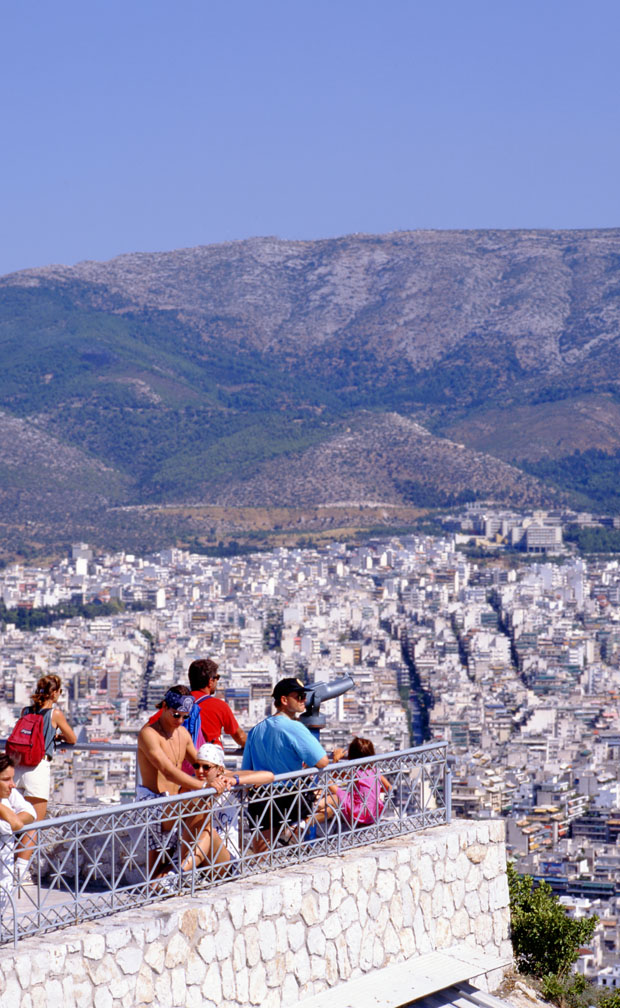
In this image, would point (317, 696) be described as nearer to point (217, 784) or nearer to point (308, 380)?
point (217, 784)

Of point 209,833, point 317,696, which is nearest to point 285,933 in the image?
point 209,833

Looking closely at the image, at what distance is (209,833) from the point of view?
5309 mm

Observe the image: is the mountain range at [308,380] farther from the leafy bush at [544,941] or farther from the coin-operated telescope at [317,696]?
the coin-operated telescope at [317,696]

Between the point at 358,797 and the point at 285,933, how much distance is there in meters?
0.77

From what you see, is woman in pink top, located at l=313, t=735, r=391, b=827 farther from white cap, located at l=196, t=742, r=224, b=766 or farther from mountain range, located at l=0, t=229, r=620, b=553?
mountain range, located at l=0, t=229, r=620, b=553

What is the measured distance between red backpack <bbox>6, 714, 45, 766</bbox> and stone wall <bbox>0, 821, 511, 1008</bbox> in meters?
0.97

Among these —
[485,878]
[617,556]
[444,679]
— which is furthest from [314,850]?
[617,556]

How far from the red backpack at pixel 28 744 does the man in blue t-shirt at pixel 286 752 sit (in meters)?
0.74

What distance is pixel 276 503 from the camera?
87.6 m

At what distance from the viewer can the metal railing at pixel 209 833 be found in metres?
4.87

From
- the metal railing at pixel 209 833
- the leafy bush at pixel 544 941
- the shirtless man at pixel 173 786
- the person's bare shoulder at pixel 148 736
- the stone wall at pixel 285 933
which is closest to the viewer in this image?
the stone wall at pixel 285 933

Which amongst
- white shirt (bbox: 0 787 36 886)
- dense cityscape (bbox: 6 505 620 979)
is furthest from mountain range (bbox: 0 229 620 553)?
white shirt (bbox: 0 787 36 886)

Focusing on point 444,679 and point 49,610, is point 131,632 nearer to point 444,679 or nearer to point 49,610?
point 49,610


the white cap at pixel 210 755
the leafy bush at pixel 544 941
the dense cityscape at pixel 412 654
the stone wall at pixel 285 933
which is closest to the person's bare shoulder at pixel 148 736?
the white cap at pixel 210 755
